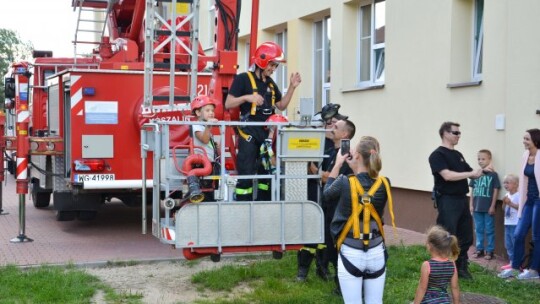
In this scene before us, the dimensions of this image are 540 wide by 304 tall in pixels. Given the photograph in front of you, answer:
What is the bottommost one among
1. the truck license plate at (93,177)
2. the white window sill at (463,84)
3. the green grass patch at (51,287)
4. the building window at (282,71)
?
the green grass patch at (51,287)

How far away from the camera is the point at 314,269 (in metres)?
9.16

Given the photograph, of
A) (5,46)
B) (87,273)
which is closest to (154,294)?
(87,273)

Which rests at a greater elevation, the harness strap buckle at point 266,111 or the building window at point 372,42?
the building window at point 372,42

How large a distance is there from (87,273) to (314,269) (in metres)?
2.50

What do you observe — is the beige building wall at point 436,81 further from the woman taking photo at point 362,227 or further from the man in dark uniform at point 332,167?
the woman taking photo at point 362,227

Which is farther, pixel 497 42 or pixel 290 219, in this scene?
pixel 497 42

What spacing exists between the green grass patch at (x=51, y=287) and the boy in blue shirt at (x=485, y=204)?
437 centimetres

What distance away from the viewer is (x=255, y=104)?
8.07 meters

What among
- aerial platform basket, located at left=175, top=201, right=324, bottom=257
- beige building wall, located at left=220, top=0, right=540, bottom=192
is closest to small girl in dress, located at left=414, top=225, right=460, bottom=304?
aerial platform basket, located at left=175, top=201, right=324, bottom=257

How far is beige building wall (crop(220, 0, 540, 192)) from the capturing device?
9758mm

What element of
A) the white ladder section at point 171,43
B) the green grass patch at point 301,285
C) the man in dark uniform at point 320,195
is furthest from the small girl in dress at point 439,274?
the white ladder section at point 171,43

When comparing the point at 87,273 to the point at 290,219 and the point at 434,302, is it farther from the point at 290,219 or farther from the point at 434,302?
the point at 434,302

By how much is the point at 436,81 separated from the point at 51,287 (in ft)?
20.1

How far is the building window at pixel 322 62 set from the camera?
1566 centimetres
